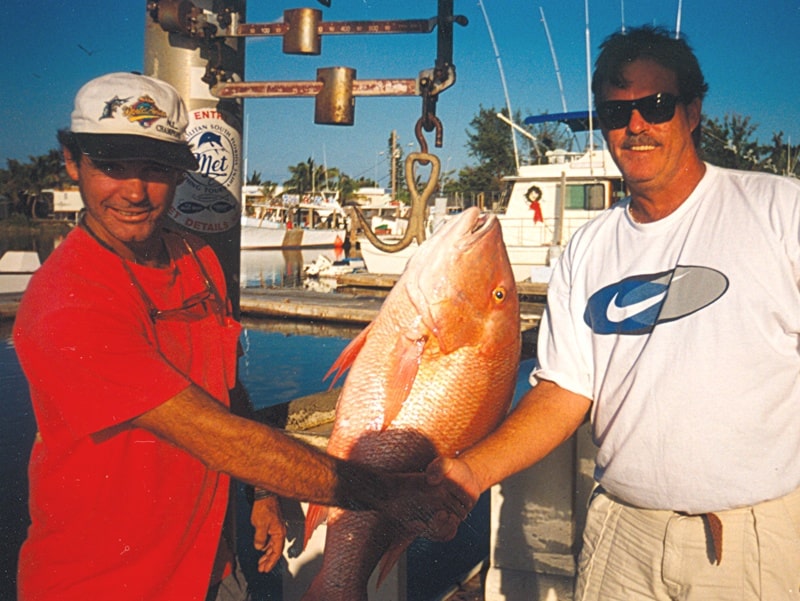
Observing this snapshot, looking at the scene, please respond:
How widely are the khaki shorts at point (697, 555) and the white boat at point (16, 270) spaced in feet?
60.9

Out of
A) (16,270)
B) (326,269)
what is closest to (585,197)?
(326,269)

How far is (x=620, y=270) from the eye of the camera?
2291 mm

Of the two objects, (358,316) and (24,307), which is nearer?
(24,307)

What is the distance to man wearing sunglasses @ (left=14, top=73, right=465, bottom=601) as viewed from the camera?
1.83 metres

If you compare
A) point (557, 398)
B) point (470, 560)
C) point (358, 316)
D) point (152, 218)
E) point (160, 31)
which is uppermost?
point (160, 31)

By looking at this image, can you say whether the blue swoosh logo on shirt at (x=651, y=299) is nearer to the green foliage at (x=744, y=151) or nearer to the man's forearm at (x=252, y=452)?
the man's forearm at (x=252, y=452)

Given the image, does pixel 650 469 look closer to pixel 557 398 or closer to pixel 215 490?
pixel 557 398

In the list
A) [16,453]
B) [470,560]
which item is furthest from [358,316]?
[470,560]

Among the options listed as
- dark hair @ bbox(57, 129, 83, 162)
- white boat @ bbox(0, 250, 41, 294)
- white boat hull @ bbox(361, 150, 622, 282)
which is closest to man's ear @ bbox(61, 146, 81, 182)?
dark hair @ bbox(57, 129, 83, 162)

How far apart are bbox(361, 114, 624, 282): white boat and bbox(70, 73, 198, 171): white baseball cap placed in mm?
17962

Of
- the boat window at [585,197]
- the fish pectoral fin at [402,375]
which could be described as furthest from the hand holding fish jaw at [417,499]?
the boat window at [585,197]

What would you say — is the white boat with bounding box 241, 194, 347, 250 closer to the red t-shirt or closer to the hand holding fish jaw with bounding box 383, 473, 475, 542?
the red t-shirt

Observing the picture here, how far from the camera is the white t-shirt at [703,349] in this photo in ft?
6.53

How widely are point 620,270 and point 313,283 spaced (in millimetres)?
25243
